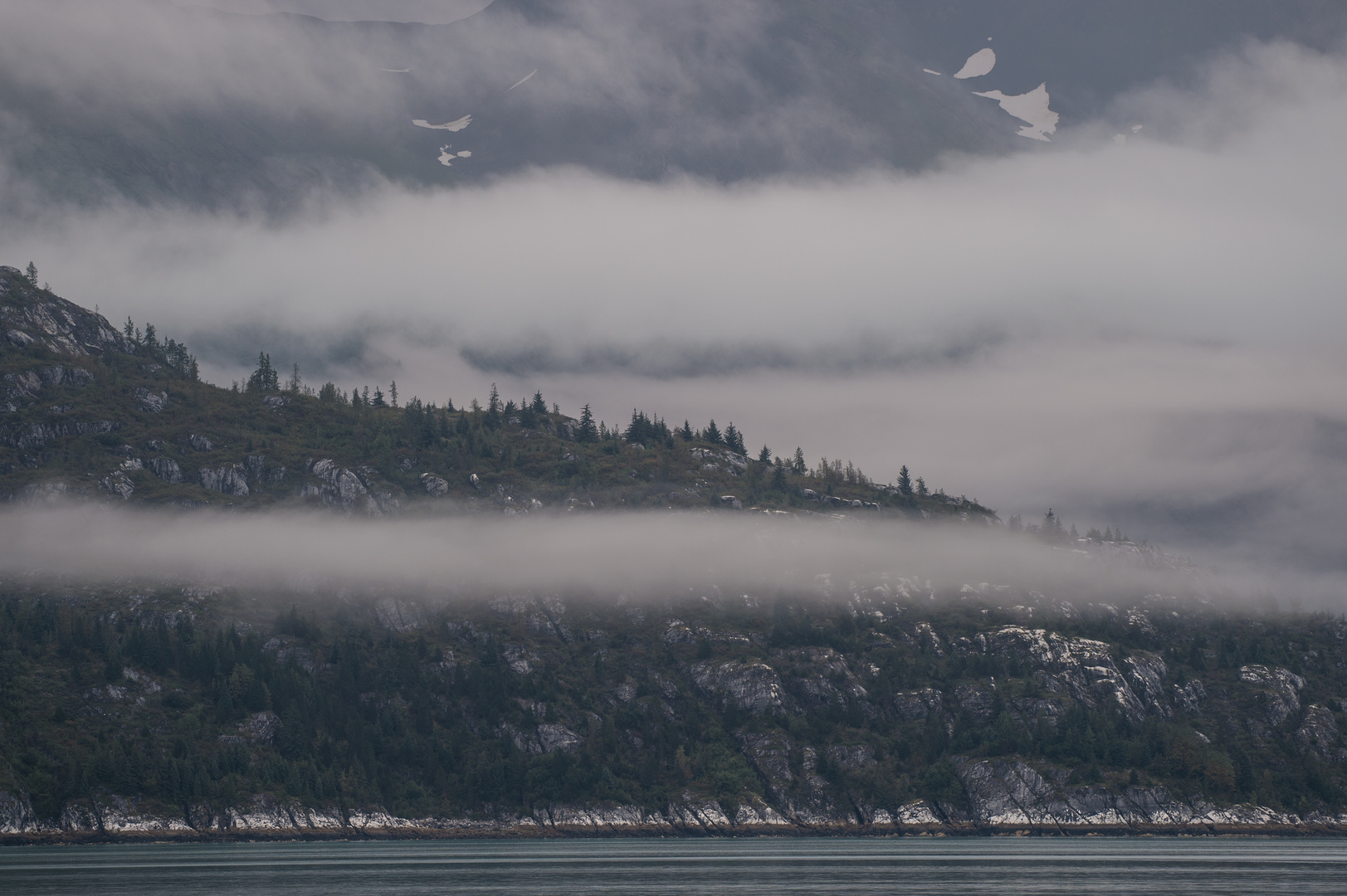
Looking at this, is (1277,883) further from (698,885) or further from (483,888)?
(483,888)

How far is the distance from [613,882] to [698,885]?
1325 cm

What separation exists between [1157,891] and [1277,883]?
24929mm

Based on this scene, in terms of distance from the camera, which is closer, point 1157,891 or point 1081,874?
point 1157,891

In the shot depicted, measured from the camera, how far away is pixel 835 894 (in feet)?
555

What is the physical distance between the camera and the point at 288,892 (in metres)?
170

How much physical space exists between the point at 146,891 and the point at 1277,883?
496 ft

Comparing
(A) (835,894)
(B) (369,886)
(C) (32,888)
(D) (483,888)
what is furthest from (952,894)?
(C) (32,888)

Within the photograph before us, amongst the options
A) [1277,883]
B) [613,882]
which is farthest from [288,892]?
[1277,883]

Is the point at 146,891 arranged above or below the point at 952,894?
below

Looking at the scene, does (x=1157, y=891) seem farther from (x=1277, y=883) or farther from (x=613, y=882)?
(x=613, y=882)

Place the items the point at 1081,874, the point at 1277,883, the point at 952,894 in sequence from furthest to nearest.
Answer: the point at 1081,874 < the point at 1277,883 < the point at 952,894

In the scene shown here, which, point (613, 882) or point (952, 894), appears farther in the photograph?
point (613, 882)

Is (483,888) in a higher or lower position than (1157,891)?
lower

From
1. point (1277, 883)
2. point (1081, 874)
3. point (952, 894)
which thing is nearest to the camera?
point (952, 894)
